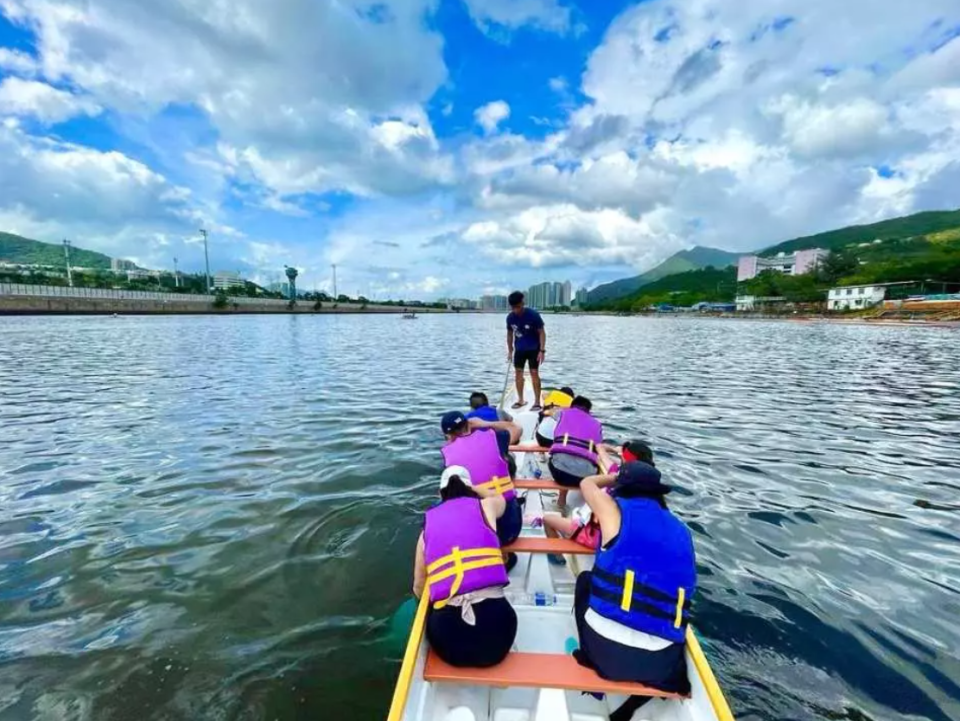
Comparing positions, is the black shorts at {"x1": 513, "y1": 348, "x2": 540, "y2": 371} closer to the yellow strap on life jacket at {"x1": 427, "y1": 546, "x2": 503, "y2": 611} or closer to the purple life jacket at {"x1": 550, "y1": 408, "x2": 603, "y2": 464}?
the purple life jacket at {"x1": 550, "y1": 408, "x2": 603, "y2": 464}

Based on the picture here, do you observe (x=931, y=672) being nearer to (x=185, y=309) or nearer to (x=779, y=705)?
(x=779, y=705)

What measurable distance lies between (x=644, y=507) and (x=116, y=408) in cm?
1887

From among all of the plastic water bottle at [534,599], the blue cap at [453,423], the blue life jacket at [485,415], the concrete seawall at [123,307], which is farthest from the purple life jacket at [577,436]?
the concrete seawall at [123,307]

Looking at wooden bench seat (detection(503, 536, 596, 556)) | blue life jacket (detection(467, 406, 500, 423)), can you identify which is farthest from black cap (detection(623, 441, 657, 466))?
blue life jacket (detection(467, 406, 500, 423))

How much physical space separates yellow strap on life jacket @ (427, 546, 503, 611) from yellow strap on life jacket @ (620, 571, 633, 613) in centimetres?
111

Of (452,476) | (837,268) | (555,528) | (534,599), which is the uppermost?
(837,268)

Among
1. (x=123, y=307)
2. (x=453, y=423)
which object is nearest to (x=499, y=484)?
(x=453, y=423)

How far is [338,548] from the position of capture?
7707 mm

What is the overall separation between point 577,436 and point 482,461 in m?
2.59

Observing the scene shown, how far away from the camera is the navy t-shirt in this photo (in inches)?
558

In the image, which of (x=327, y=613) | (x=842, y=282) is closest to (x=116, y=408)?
(x=327, y=613)

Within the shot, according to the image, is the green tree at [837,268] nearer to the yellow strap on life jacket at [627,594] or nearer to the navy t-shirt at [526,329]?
the navy t-shirt at [526,329]

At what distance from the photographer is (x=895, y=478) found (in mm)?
10719

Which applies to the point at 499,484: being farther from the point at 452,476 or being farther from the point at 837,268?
the point at 837,268
